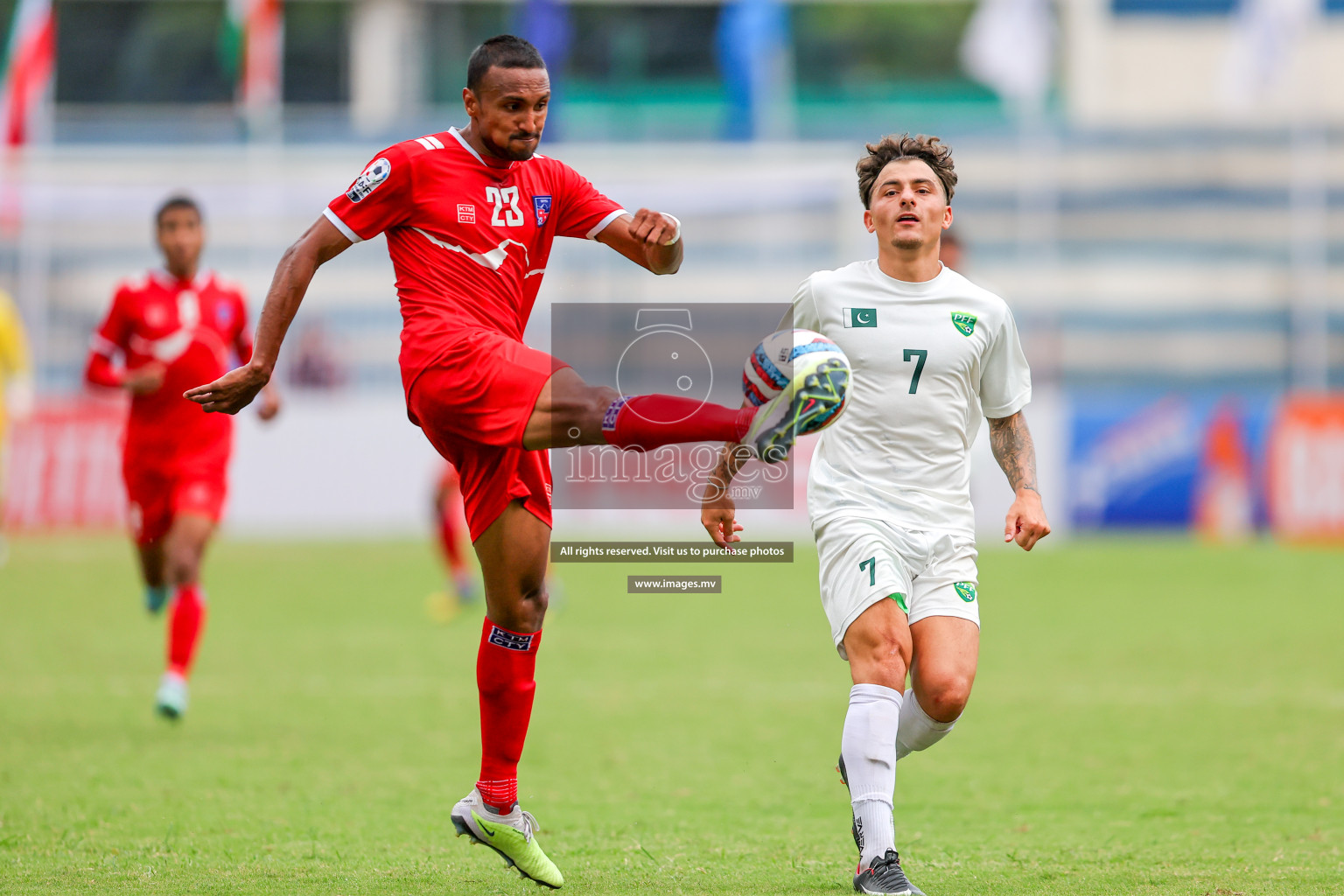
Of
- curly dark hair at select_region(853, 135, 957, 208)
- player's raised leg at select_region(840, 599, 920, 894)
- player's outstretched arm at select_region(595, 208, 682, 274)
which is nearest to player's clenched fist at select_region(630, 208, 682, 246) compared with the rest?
player's outstretched arm at select_region(595, 208, 682, 274)

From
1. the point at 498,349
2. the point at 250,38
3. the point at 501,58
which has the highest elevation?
the point at 250,38

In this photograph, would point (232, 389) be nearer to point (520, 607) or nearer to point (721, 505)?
point (520, 607)

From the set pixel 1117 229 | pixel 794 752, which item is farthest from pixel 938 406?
pixel 1117 229

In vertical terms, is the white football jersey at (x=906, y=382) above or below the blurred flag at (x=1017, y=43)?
below

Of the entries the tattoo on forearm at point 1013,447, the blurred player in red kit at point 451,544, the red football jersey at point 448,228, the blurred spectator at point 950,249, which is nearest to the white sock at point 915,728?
the tattoo on forearm at point 1013,447

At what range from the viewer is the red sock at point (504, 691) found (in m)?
5.38

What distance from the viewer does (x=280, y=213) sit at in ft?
78.4

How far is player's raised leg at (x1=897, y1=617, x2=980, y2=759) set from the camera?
16.5 feet

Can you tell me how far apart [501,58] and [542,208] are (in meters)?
0.53

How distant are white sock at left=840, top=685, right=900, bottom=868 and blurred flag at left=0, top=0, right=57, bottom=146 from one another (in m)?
20.5

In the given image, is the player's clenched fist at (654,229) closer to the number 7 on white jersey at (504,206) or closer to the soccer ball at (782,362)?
the number 7 on white jersey at (504,206)

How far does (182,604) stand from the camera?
27.7ft

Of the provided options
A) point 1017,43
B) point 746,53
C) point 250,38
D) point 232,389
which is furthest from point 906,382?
point 250,38

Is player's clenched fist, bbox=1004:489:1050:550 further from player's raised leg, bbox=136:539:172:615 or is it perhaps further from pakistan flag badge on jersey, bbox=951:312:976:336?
player's raised leg, bbox=136:539:172:615
